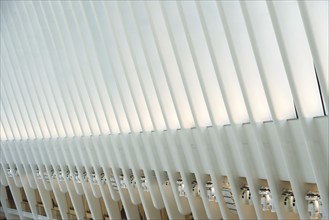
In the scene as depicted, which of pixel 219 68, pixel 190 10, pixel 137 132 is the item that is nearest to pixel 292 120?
pixel 219 68

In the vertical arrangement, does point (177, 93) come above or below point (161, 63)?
below

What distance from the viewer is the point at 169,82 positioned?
18.6ft

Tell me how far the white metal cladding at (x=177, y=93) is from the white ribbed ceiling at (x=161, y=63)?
0.05 feet

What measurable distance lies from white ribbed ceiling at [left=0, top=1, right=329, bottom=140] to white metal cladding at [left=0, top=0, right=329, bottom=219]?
0.6 inches

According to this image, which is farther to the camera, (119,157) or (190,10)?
(119,157)

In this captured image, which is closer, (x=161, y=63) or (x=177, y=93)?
(x=161, y=63)

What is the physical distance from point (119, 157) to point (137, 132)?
701 mm

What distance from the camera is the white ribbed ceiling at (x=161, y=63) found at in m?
4.37

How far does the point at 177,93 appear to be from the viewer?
228 inches

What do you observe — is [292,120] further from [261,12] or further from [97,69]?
[97,69]

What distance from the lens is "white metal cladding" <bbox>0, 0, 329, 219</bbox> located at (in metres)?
4.41

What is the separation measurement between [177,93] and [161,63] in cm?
43

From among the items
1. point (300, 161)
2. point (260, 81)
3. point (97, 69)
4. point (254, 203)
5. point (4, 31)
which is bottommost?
point (254, 203)

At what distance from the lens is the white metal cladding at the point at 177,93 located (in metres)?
4.41
